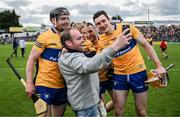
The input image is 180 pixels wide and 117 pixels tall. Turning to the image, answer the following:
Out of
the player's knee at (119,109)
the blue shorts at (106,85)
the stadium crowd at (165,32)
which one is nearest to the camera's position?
the player's knee at (119,109)

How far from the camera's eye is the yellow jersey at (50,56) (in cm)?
619

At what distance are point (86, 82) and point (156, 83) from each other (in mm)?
2299

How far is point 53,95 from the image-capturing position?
20.4ft

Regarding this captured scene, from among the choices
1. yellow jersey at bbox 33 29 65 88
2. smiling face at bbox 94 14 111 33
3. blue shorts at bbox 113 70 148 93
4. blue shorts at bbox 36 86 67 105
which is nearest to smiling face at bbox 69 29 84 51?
yellow jersey at bbox 33 29 65 88

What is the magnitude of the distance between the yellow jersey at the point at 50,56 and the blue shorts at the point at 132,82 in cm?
122

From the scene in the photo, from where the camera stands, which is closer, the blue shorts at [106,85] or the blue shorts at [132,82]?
the blue shorts at [132,82]

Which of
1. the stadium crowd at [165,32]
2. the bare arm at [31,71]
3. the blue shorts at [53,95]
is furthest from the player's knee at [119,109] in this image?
the stadium crowd at [165,32]

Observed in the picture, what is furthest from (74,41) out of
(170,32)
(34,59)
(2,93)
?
(170,32)

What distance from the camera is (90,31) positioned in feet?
23.4

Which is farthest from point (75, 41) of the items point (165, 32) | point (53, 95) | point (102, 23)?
point (165, 32)

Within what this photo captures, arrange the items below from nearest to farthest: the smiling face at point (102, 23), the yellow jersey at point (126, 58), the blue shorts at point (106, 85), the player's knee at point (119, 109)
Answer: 1. the smiling face at point (102, 23)
2. the yellow jersey at point (126, 58)
3. the player's knee at point (119, 109)
4. the blue shorts at point (106, 85)

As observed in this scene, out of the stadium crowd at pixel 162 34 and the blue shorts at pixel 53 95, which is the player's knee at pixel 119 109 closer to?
the blue shorts at pixel 53 95

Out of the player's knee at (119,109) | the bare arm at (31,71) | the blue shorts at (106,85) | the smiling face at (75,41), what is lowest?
the player's knee at (119,109)

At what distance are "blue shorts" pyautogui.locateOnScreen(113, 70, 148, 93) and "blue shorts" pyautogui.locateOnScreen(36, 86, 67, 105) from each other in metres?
1.19
